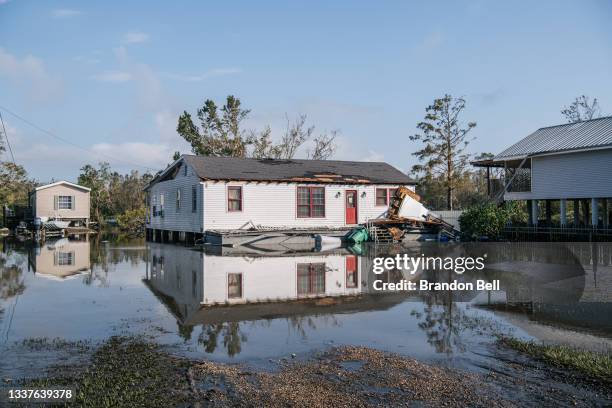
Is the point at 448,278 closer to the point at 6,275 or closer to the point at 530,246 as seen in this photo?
the point at 530,246

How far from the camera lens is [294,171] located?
32.9 meters

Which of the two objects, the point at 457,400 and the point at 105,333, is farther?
the point at 105,333

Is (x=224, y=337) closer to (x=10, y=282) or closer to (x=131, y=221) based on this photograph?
(x=10, y=282)

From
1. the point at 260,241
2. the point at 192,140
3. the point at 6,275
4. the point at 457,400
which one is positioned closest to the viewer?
the point at 457,400

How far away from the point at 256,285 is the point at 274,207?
54.2 ft

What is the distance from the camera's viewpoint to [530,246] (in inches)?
1013

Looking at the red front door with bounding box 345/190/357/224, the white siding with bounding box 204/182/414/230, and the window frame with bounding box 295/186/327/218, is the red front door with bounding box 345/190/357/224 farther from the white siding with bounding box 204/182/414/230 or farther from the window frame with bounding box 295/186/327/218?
the window frame with bounding box 295/186/327/218

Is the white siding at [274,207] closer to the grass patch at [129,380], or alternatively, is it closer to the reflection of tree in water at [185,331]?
the reflection of tree in water at [185,331]

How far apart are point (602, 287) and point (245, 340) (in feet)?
32.1

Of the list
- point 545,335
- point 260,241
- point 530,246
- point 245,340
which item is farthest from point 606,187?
point 245,340

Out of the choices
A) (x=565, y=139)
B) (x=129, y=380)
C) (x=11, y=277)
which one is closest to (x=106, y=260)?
(x=11, y=277)

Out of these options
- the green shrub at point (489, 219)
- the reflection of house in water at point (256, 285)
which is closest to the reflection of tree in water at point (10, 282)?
the reflection of house in water at point (256, 285)

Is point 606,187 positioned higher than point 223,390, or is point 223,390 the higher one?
point 606,187

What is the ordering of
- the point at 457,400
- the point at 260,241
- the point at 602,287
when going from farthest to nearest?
the point at 260,241 < the point at 602,287 < the point at 457,400
